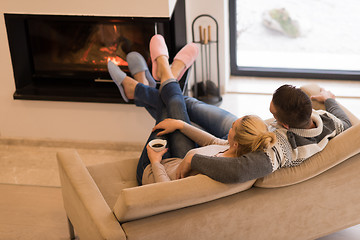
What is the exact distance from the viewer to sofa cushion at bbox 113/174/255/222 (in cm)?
175

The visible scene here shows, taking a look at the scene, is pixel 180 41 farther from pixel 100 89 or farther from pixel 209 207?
pixel 209 207

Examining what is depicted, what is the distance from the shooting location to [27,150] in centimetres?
346

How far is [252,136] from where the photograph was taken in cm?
189

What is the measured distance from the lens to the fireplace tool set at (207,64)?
3818 mm

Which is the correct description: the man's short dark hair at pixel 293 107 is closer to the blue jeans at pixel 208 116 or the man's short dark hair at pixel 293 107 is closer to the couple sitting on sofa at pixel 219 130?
the couple sitting on sofa at pixel 219 130

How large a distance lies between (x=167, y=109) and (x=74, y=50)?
1.15 meters

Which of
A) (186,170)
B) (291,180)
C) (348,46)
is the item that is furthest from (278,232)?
(348,46)

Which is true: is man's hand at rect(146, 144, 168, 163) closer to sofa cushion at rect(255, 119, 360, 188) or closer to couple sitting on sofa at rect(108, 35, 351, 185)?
couple sitting on sofa at rect(108, 35, 351, 185)

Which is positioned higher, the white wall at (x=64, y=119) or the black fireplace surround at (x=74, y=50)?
the black fireplace surround at (x=74, y=50)

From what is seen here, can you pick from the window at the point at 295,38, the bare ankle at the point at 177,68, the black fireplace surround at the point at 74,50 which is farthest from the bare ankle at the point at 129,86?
the window at the point at 295,38

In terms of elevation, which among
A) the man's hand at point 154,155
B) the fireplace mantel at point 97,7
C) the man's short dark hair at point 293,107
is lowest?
the man's hand at point 154,155

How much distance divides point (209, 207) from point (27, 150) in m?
1.96

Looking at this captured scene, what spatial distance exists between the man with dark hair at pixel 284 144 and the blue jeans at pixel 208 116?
561 mm

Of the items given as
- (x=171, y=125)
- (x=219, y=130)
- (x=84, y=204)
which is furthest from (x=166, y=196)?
(x=219, y=130)
